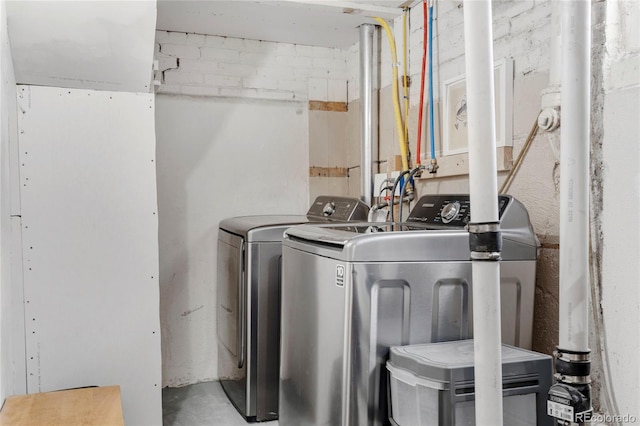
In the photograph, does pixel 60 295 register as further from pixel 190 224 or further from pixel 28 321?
pixel 190 224

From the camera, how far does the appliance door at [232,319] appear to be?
273 centimetres

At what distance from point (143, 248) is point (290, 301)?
2.76ft

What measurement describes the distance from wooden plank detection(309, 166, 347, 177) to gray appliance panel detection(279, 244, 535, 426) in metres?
1.75

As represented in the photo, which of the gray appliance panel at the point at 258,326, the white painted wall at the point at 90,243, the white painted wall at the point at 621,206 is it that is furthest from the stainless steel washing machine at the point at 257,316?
the white painted wall at the point at 621,206

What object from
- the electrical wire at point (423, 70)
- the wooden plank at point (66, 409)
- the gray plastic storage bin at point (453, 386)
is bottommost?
A: the wooden plank at point (66, 409)

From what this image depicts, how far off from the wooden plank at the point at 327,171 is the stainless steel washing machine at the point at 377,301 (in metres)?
1.70

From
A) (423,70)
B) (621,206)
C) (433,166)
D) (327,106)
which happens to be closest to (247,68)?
(327,106)

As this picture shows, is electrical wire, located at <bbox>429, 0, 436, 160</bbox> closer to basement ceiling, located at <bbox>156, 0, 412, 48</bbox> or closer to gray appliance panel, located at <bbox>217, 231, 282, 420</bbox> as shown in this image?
basement ceiling, located at <bbox>156, 0, 412, 48</bbox>

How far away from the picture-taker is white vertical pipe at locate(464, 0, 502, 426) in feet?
3.89

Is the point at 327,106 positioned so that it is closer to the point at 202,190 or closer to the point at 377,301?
the point at 202,190

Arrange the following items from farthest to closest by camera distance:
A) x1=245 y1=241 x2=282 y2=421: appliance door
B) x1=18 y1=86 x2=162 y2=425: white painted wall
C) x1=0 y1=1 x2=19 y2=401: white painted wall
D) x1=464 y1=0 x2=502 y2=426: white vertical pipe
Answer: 1. x1=245 y1=241 x2=282 y2=421: appliance door
2. x1=18 y1=86 x2=162 y2=425: white painted wall
3. x1=0 y1=1 x2=19 y2=401: white painted wall
4. x1=464 y1=0 x2=502 y2=426: white vertical pipe

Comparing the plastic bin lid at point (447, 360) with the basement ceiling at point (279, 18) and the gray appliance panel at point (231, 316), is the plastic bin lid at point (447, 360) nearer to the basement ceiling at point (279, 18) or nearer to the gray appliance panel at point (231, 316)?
the gray appliance panel at point (231, 316)

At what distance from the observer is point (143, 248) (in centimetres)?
246

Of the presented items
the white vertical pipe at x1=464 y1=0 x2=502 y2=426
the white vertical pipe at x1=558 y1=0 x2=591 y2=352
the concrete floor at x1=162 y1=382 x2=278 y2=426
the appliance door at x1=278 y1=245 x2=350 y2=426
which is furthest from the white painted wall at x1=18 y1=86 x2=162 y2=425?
the white vertical pipe at x1=558 y1=0 x2=591 y2=352
